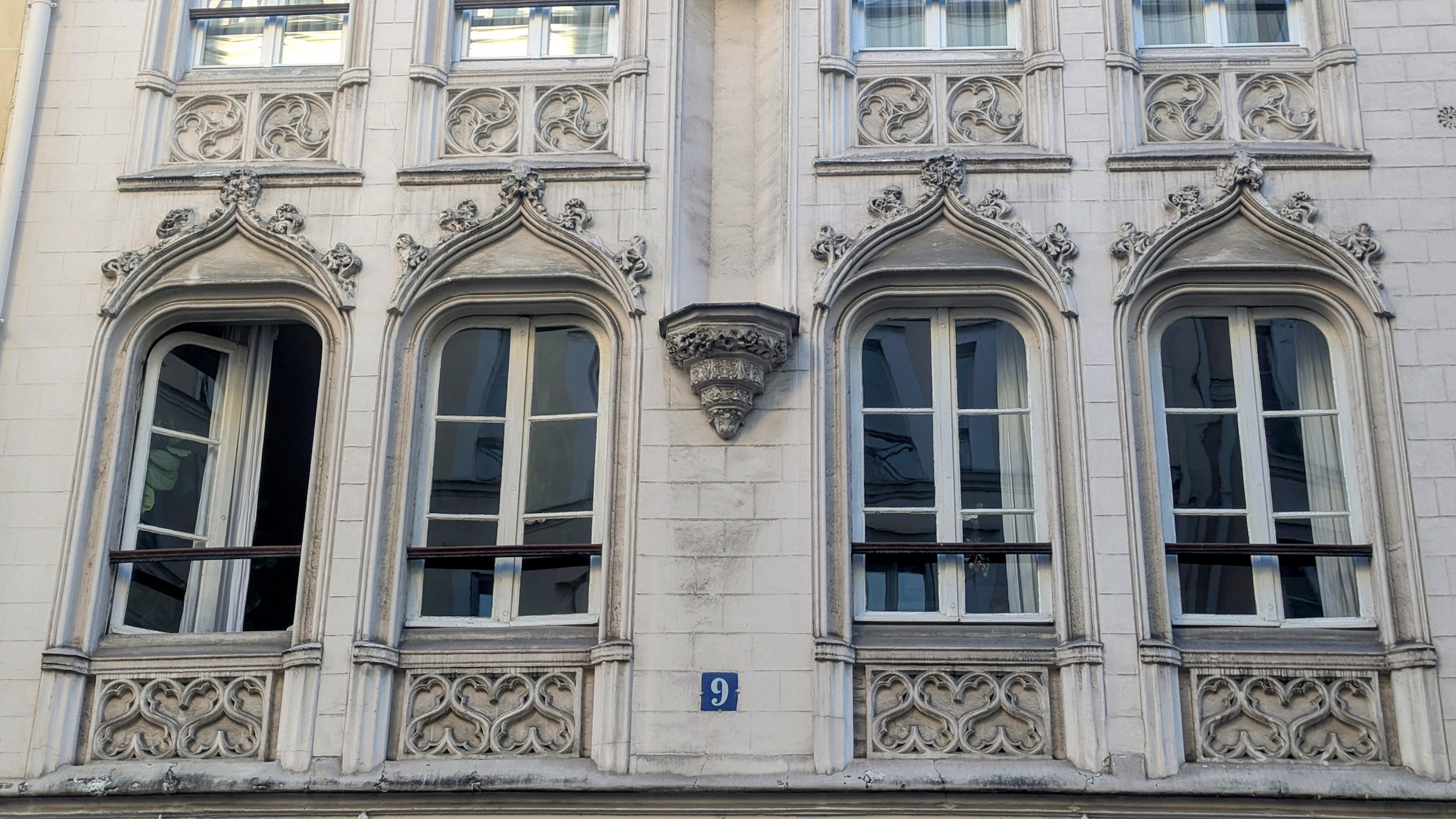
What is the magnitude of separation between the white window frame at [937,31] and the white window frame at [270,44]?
11.8ft

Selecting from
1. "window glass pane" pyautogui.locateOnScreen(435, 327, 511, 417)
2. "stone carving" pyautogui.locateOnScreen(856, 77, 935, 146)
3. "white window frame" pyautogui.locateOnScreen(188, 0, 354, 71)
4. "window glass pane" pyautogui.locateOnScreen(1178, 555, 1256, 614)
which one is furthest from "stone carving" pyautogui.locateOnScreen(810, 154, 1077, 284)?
"white window frame" pyautogui.locateOnScreen(188, 0, 354, 71)

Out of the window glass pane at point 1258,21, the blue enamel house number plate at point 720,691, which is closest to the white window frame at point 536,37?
the window glass pane at point 1258,21

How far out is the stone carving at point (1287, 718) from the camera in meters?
10.1

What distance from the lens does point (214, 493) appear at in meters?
→ 11.7

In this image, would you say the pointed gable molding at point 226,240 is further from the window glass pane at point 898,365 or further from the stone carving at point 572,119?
the window glass pane at point 898,365

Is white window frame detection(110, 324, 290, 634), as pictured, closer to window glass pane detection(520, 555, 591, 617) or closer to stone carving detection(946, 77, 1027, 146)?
window glass pane detection(520, 555, 591, 617)

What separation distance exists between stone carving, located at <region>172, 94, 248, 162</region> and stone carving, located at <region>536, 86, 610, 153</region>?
210 cm

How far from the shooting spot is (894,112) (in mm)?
11953

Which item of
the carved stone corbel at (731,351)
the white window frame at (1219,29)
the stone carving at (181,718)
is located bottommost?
the stone carving at (181,718)

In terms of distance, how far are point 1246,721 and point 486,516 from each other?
4.77 meters

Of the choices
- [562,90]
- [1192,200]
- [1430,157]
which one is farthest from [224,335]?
[1430,157]

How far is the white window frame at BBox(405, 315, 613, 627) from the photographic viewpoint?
10922 millimetres

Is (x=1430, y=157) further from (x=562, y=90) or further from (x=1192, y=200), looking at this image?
(x=562, y=90)

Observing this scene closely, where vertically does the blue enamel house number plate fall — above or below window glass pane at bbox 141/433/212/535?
below
